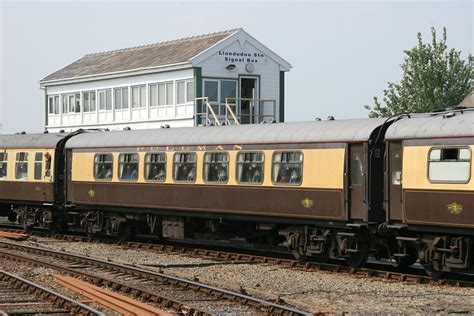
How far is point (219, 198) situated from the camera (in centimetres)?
2362

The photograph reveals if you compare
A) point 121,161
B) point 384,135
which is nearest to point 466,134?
point 384,135

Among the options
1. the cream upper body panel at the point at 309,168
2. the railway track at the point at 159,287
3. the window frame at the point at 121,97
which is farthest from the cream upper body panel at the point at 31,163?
the window frame at the point at 121,97

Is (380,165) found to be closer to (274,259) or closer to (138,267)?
(274,259)

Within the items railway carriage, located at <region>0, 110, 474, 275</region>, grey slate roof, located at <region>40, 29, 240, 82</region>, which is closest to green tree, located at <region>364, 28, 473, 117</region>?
grey slate roof, located at <region>40, 29, 240, 82</region>

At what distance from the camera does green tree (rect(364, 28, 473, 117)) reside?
62906mm

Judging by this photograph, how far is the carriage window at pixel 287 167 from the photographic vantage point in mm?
21438

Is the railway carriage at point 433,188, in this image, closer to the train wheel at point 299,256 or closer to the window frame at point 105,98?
the train wheel at point 299,256

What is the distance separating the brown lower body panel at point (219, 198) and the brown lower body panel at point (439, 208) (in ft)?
6.12

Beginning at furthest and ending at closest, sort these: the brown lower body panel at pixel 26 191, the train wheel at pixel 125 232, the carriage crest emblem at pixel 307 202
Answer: the brown lower body panel at pixel 26 191 → the train wheel at pixel 125 232 → the carriage crest emblem at pixel 307 202

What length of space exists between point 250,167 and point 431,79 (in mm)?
42630

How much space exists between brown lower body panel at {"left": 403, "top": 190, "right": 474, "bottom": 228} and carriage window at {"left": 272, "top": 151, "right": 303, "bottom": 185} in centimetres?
312

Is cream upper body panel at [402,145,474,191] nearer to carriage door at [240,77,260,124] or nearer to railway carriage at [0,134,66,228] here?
railway carriage at [0,134,66,228]

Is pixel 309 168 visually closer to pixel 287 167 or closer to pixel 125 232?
pixel 287 167

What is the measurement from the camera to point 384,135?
65.3 feet
